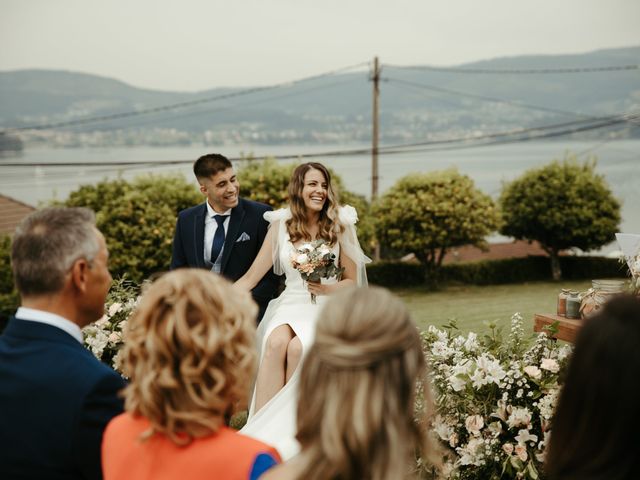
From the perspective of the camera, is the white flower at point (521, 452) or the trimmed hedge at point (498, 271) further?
the trimmed hedge at point (498, 271)

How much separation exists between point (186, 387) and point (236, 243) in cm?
437

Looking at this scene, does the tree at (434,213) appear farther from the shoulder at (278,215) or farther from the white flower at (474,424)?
the white flower at (474,424)

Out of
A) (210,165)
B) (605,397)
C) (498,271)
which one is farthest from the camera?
(498,271)

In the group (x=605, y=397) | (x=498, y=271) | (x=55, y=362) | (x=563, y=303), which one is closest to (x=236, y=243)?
(x=563, y=303)

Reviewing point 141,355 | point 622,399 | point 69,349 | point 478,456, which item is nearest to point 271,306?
point 478,456

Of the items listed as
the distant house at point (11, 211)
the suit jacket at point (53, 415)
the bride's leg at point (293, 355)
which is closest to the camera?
the suit jacket at point (53, 415)

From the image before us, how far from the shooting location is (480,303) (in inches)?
672

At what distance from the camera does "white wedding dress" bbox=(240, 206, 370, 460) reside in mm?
4406

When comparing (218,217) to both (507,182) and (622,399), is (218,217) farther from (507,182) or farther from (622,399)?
(507,182)

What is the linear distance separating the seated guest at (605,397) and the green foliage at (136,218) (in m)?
14.3

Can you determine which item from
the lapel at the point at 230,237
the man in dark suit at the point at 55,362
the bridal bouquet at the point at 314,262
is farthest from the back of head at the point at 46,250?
the lapel at the point at 230,237

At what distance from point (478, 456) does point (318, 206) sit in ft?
8.40

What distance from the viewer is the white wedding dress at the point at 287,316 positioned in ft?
14.5

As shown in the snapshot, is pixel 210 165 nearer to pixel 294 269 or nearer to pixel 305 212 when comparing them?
pixel 305 212
